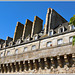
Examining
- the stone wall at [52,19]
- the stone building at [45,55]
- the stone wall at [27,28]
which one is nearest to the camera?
the stone building at [45,55]

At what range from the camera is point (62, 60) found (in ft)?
57.6

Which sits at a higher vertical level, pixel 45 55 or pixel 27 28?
pixel 27 28

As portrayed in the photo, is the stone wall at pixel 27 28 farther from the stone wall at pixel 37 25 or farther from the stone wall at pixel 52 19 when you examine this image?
the stone wall at pixel 52 19

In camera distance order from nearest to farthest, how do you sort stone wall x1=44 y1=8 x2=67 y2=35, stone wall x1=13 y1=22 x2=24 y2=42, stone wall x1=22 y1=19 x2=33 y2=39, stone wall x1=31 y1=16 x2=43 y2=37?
stone wall x1=44 y1=8 x2=67 y2=35, stone wall x1=31 y1=16 x2=43 y2=37, stone wall x1=22 y1=19 x2=33 y2=39, stone wall x1=13 y1=22 x2=24 y2=42

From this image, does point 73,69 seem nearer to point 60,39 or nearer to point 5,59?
point 60,39

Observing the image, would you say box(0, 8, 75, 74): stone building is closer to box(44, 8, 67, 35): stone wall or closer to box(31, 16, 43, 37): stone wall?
box(44, 8, 67, 35): stone wall

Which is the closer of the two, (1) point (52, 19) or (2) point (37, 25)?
(1) point (52, 19)

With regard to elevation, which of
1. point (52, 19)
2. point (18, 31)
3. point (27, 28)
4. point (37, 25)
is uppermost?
point (52, 19)

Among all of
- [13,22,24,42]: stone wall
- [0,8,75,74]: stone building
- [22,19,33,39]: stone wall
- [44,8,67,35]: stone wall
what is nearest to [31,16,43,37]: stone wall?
[0,8,75,74]: stone building

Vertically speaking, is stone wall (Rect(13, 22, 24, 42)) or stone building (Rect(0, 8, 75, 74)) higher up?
stone wall (Rect(13, 22, 24, 42))

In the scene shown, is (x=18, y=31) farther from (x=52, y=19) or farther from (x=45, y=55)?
(x=45, y=55)

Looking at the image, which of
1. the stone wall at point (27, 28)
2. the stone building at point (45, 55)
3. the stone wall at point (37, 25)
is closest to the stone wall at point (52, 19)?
the stone building at point (45, 55)

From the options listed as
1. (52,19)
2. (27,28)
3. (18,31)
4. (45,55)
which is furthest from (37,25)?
(45,55)

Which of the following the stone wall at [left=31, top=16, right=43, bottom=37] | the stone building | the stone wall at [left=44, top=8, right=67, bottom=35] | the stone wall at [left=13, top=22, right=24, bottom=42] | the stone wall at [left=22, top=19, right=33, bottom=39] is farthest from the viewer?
the stone wall at [left=13, top=22, right=24, bottom=42]
